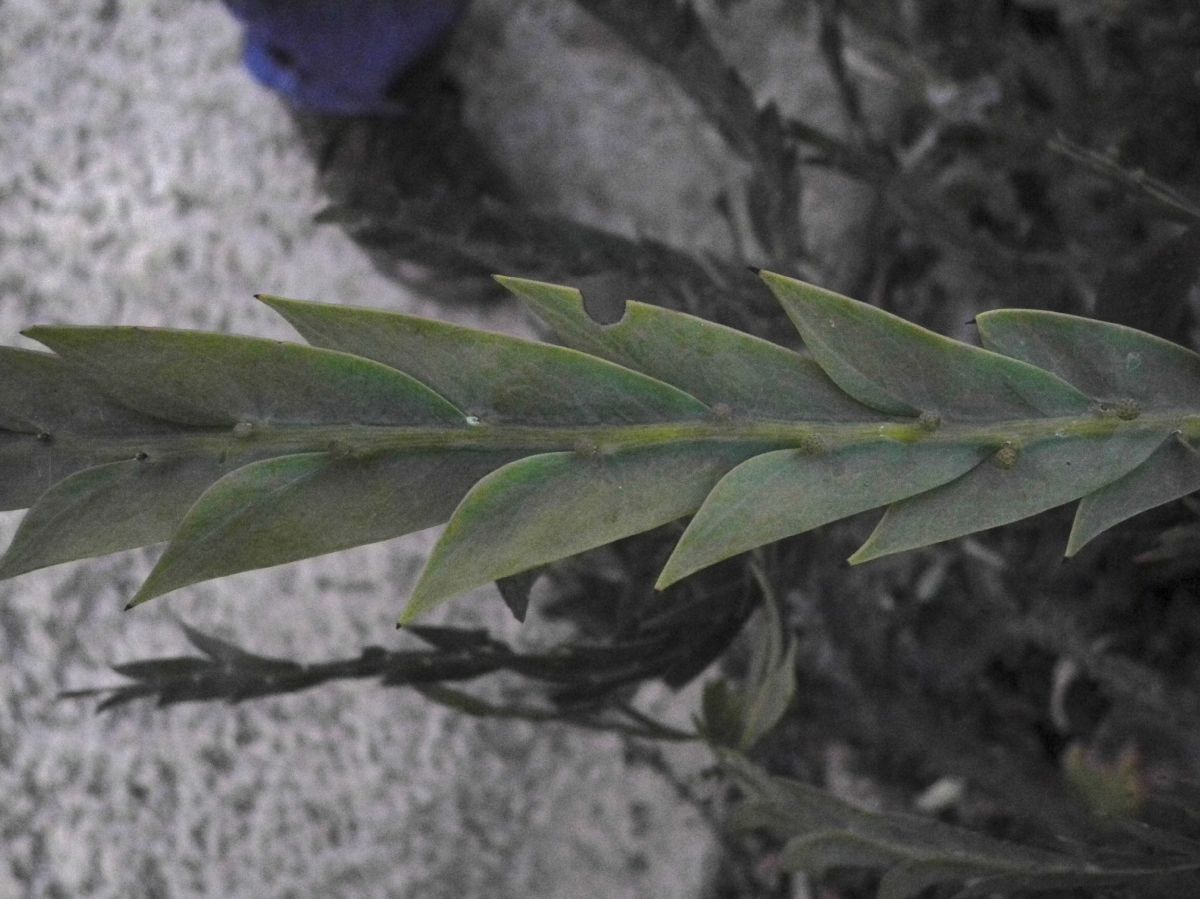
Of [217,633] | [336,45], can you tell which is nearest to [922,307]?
[336,45]

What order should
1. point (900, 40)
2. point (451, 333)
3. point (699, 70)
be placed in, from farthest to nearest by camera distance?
1. point (900, 40)
2. point (699, 70)
3. point (451, 333)

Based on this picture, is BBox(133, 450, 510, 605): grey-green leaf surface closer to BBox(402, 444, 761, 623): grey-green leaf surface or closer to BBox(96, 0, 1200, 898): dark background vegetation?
BBox(402, 444, 761, 623): grey-green leaf surface

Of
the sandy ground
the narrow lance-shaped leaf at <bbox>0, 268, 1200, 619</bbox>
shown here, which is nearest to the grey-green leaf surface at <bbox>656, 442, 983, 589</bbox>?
the narrow lance-shaped leaf at <bbox>0, 268, 1200, 619</bbox>

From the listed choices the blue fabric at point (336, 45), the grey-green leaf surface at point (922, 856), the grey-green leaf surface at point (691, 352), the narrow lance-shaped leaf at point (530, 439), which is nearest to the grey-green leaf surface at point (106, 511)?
the narrow lance-shaped leaf at point (530, 439)

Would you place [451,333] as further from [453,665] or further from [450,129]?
[450,129]

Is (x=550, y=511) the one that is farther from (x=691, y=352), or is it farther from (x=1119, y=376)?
(x=1119, y=376)

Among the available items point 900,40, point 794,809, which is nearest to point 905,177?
point 900,40
